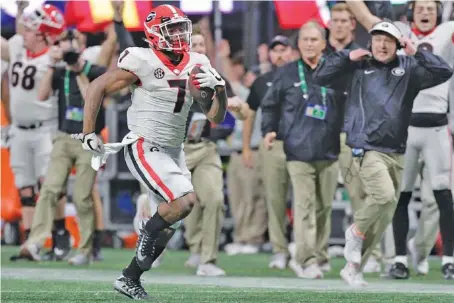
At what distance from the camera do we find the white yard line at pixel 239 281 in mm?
10797

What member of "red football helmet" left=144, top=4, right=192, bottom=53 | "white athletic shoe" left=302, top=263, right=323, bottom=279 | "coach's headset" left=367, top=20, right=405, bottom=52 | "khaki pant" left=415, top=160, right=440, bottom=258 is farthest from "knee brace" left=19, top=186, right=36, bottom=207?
"red football helmet" left=144, top=4, right=192, bottom=53

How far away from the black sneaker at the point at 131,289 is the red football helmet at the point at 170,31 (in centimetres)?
168

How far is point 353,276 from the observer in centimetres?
1124

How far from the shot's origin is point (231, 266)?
14.0 metres

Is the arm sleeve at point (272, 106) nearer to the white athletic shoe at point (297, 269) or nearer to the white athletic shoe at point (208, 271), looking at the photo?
the white athletic shoe at point (297, 269)

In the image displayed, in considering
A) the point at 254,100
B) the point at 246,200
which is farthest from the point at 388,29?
the point at 246,200

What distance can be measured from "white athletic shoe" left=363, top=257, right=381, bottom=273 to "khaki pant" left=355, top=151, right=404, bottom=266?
1773mm

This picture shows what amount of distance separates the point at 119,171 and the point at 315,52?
5.61m

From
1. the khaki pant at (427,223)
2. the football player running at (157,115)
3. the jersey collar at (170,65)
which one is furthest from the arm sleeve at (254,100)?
the jersey collar at (170,65)

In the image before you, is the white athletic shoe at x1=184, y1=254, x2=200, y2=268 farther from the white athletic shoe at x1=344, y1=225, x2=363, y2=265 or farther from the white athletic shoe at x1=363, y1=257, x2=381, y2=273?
the white athletic shoe at x1=344, y1=225, x2=363, y2=265

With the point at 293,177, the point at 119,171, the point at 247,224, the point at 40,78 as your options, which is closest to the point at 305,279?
the point at 293,177

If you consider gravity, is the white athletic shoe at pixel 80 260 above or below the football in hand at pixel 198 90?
below

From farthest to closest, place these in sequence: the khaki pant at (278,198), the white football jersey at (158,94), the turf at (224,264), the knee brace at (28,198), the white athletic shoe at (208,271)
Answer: the knee brace at (28,198), the khaki pant at (278,198), the turf at (224,264), the white athletic shoe at (208,271), the white football jersey at (158,94)

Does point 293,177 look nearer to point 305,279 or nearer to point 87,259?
point 305,279
